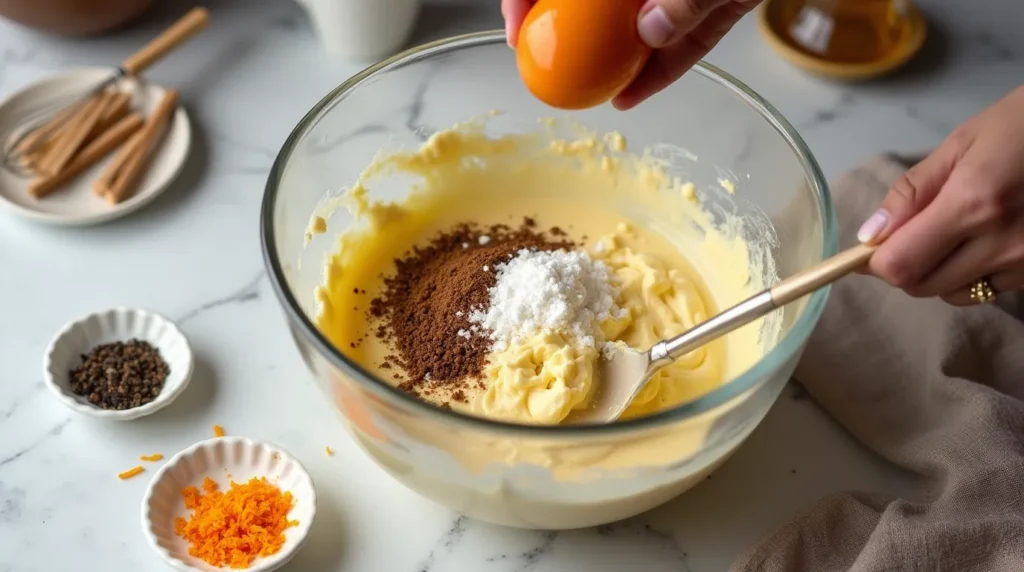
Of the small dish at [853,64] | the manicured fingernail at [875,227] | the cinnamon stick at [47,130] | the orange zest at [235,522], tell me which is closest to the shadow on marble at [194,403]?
the orange zest at [235,522]

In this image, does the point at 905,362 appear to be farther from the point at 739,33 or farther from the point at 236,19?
the point at 236,19

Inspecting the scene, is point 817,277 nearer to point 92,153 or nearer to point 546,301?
point 546,301

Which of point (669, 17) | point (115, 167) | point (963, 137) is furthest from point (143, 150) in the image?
point (963, 137)

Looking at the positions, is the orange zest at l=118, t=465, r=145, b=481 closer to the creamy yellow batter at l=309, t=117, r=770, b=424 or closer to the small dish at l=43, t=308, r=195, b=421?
the small dish at l=43, t=308, r=195, b=421

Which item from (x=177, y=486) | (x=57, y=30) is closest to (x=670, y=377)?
(x=177, y=486)

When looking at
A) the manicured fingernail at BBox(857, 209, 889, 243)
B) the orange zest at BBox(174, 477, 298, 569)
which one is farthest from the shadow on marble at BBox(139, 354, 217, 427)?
the manicured fingernail at BBox(857, 209, 889, 243)
